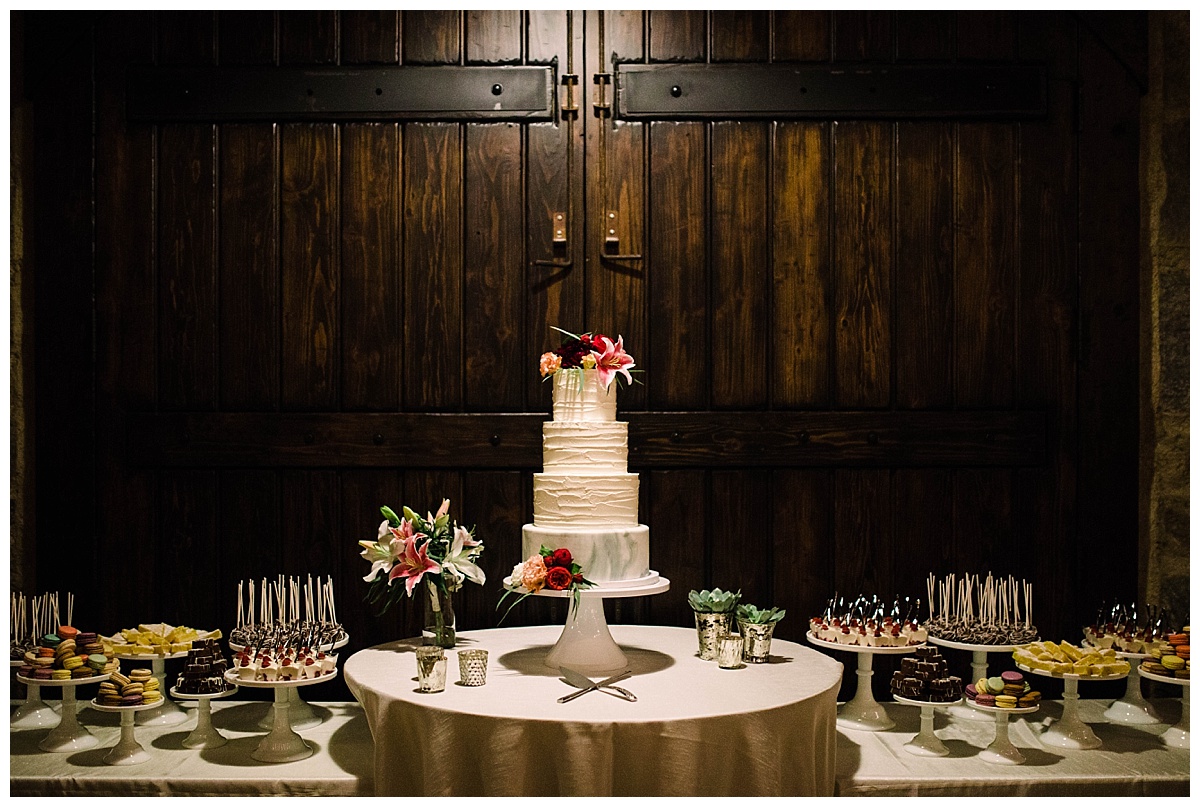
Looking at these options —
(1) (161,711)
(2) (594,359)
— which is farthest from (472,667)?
(1) (161,711)

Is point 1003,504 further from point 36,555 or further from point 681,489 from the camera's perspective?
point 36,555

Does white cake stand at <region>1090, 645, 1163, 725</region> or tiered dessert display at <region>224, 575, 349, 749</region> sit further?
white cake stand at <region>1090, 645, 1163, 725</region>

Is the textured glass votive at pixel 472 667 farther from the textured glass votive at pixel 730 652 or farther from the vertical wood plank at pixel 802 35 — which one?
the vertical wood plank at pixel 802 35

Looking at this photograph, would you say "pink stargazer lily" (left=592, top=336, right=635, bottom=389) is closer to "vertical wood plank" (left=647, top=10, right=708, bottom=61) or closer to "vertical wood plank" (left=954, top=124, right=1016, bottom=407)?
"vertical wood plank" (left=647, top=10, right=708, bottom=61)

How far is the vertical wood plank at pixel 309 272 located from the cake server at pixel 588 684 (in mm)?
1862

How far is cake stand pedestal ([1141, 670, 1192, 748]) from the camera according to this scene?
152 inches

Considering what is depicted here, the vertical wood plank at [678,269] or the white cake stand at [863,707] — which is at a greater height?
the vertical wood plank at [678,269]

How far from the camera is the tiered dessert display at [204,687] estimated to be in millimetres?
3717

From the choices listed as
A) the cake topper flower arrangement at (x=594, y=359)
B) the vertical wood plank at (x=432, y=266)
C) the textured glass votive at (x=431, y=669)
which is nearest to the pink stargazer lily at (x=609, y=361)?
the cake topper flower arrangement at (x=594, y=359)

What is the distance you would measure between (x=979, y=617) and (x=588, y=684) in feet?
6.46

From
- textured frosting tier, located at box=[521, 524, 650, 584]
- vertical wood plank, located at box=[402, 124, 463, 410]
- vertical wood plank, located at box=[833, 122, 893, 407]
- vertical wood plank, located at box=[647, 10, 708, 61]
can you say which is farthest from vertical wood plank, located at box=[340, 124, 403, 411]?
vertical wood plank, located at box=[833, 122, 893, 407]

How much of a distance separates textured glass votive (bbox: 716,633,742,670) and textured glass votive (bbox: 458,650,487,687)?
792 mm

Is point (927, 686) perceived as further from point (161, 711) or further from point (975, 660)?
point (161, 711)

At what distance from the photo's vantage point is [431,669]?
3129 mm
